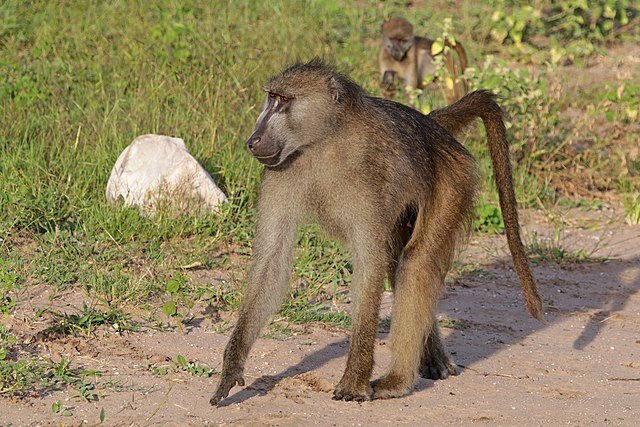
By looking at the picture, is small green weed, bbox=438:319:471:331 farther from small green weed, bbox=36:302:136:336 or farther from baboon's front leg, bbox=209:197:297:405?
small green weed, bbox=36:302:136:336

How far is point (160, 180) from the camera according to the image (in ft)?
16.8

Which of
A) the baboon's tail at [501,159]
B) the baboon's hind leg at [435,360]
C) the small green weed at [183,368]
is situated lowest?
the small green weed at [183,368]

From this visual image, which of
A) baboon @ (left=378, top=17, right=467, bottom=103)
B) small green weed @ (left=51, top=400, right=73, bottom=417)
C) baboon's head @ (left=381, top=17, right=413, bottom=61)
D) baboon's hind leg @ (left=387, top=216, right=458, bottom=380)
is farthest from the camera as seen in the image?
baboon's head @ (left=381, top=17, right=413, bottom=61)

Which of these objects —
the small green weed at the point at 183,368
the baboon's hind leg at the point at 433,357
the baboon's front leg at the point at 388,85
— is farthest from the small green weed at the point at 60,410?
the baboon's front leg at the point at 388,85

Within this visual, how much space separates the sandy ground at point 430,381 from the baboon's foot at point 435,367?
4 centimetres

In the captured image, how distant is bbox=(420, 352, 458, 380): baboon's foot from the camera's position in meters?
4.00

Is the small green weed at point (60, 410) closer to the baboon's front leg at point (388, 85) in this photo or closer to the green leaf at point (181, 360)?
the green leaf at point (181, 360)

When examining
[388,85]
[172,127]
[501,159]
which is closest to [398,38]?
[388,85]

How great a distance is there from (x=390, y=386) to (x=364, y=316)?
13.1 inches

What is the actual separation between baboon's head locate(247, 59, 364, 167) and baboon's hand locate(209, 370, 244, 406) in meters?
0.69

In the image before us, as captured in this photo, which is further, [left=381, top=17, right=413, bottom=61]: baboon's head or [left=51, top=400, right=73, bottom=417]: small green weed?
[left=381, top=17, right=413, bottom=61]: baboon's head

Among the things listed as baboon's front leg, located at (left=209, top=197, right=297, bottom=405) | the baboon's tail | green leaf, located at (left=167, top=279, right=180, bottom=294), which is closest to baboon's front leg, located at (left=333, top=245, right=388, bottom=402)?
baboon's front leg, located at (left=209, top=197, right=297, bottom=405)

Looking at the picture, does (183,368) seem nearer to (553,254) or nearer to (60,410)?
(60,410)

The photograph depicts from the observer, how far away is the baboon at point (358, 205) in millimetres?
3492
